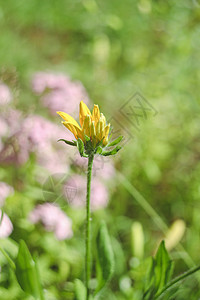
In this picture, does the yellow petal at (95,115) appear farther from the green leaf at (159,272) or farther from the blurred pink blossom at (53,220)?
the blurred pink blossom at (53,220)

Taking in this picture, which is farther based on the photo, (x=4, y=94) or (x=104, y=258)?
(x=4, y=94)

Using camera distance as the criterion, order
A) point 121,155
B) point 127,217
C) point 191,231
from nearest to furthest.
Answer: point 191,231
point 127,217
point 121,155

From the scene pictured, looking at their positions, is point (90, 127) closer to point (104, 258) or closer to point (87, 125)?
point (87, 125)

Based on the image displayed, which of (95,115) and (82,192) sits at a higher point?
(95,115)

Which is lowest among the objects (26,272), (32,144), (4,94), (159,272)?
(159,272)

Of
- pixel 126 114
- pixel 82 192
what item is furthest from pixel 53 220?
pixel 126 114

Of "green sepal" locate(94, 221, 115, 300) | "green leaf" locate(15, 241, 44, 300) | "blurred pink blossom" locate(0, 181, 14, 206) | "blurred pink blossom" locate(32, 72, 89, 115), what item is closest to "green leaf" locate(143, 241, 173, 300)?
"green sepal" locate(94, 221, 115, 300)

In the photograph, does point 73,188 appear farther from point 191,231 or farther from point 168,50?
point 168,50

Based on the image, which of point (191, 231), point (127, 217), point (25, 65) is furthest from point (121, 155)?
point (25, 65)
